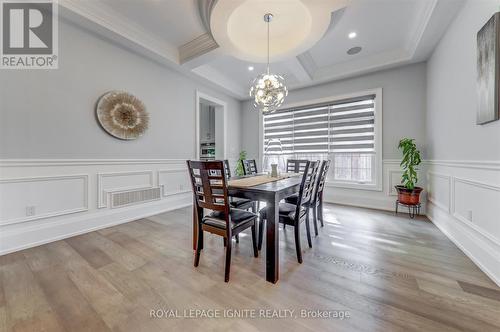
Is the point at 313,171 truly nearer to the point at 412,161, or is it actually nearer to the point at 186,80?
the point at 412,161

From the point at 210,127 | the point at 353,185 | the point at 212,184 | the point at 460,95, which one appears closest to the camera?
the point at 212,184

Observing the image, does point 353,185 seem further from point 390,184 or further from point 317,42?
point 317,42

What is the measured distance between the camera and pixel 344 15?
104 inches

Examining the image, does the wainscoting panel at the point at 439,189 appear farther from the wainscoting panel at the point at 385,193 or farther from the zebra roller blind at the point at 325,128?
the zebra roller blind at the point at 325,128

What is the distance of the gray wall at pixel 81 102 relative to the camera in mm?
2227

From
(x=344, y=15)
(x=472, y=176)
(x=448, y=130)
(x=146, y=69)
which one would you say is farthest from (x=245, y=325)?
(x=146, y=69)

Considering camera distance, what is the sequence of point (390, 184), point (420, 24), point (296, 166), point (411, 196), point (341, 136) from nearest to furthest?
1. point (420, 24)
2. point (411, 196)
3. point (296, 166)
4. point (390, 184)
5. point (341, 136)

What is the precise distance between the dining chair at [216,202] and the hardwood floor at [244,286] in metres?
0.30

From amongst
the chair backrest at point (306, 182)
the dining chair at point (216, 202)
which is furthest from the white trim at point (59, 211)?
the chair backrest at point (306, 182)

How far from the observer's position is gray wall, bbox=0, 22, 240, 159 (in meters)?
2.23

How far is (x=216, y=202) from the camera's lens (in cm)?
171

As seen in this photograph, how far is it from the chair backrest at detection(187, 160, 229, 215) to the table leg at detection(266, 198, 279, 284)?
0.37 metres

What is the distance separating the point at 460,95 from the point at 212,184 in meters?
3.04

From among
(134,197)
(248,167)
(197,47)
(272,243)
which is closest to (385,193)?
(248,167)
